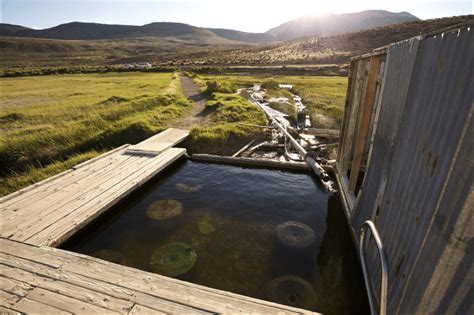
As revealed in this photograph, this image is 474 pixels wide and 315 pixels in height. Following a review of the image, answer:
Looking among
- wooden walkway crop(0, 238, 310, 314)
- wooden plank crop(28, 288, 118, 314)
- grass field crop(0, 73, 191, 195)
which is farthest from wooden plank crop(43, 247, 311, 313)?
grass field crop(0, 73, 191, 195)

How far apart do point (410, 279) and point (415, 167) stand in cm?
142

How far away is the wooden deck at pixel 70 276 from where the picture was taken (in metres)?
3.93

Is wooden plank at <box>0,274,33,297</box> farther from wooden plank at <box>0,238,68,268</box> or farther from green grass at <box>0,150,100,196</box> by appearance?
green grass at <box>0,150,100,196</box>

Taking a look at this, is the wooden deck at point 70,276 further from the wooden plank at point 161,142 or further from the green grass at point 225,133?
the green grass at point 225,133

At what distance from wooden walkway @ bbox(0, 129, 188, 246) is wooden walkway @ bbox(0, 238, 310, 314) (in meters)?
0.93

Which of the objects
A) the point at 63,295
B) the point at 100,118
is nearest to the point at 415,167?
the point at 63,295

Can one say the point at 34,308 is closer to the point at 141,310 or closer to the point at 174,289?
the point at 141,310

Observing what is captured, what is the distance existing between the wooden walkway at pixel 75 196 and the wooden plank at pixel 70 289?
934 millimetres

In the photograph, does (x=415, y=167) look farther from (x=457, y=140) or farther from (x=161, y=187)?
(x=161, y=187)

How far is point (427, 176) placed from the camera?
121 inches

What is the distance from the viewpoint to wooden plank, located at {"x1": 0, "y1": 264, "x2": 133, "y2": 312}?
3974mm

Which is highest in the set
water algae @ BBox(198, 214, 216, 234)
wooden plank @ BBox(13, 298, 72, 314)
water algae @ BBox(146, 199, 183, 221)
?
wooden plank @ BBox(13, 298, 72, 314)

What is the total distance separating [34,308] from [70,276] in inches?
26.0

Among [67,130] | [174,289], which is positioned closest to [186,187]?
[174,289]
